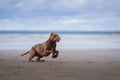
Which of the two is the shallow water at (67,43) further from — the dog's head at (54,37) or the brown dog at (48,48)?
the dog's head at (54,37)

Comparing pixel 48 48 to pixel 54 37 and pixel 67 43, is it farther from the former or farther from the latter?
pixel 67 43

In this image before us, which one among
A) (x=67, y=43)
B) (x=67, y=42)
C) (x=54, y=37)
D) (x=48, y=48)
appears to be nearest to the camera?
(x=54, y=37)

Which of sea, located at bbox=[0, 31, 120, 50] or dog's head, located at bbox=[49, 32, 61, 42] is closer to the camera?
dog's head, located at bbox=[49, 32, 61, 42]

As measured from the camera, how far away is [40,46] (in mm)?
11320

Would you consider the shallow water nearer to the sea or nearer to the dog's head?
the sea

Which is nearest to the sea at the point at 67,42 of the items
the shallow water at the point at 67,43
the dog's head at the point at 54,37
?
the shallow water at the point at 67,43

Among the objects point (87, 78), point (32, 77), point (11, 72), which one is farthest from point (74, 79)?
point (11, 72)

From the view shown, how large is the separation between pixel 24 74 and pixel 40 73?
0.39 m

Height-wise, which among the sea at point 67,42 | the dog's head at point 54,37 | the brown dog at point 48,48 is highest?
the dog's head at point 54,37

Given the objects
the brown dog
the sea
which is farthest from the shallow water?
Result: the brown dog

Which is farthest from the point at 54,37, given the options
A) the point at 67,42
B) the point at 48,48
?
the point at 67,42

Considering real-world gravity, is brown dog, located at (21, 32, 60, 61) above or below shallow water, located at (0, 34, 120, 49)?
above

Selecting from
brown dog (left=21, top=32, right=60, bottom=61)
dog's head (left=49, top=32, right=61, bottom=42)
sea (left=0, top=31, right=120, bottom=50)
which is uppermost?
dog's head (left=49, top=32, right=61, bottom=42)

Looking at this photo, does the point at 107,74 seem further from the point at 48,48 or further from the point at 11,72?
the point at 48,48
